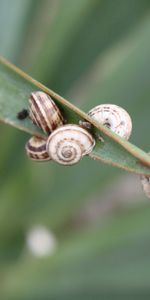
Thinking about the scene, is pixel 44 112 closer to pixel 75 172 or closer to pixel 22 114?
pixel 22 114

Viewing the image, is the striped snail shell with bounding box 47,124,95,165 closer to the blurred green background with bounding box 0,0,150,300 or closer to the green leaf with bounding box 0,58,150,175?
the green leaf with bounding box 0,58,150,175

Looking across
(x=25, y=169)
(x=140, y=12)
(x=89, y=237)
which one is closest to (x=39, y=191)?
(x=25, y=169)

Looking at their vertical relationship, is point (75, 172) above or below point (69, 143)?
below

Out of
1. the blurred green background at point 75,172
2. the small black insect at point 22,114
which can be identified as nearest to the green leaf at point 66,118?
the small black insect at point 22,114

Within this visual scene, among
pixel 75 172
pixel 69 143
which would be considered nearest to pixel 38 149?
pixel 69 143

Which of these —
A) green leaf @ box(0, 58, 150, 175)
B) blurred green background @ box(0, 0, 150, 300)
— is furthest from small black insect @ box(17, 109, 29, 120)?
blurred green background @ box(0, 0, 150, 300)

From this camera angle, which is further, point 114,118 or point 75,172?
point 75,172
